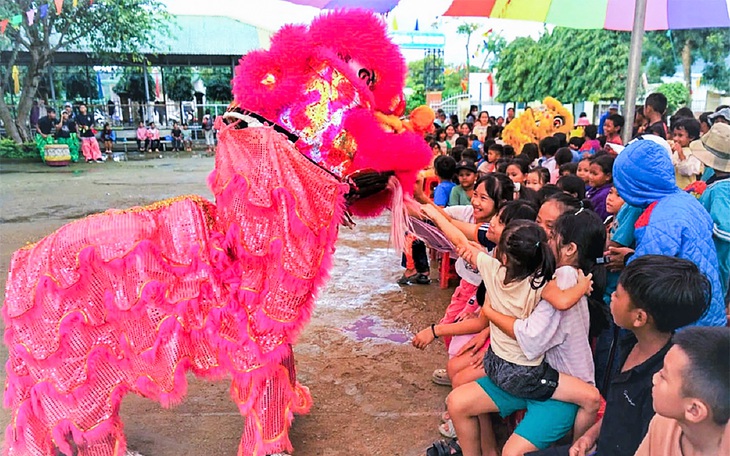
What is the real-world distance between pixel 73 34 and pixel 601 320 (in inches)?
692

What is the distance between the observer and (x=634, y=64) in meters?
3.91

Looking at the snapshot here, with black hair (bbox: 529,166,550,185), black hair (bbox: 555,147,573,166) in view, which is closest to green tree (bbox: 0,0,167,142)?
black hair (bbox: 555,147,573,166)

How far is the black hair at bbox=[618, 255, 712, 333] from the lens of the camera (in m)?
1.63

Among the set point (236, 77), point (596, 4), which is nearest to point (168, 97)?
point (596, 4)

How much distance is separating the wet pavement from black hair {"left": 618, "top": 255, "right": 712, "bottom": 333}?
1.32 metres

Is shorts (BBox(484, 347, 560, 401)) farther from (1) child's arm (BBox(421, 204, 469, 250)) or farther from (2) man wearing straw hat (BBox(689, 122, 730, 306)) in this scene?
(2) man wearing straw hat (BBox(689, 122, 730, 306))

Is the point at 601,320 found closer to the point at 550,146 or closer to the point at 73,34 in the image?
the point at 550,146

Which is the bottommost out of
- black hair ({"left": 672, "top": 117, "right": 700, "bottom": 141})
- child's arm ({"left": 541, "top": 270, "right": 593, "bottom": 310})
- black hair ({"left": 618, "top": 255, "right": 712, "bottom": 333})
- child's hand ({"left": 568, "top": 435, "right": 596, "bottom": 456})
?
child's hand ({"left": 568, "top": 435, "right": 596, "bottom": 456})

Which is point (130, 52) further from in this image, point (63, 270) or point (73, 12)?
point (63, 270)

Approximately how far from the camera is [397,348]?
3.65m

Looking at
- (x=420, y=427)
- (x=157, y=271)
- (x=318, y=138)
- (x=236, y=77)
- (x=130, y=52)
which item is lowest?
Result: (x=420, y=427)

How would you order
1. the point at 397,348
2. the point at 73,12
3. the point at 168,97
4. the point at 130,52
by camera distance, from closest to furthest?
the point at 397,348 → the point at 73,12 → the point at 130,52 → the point at 168,97

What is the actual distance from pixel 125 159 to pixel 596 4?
1549cm

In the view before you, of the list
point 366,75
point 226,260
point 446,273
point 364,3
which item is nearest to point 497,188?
point 366,75
